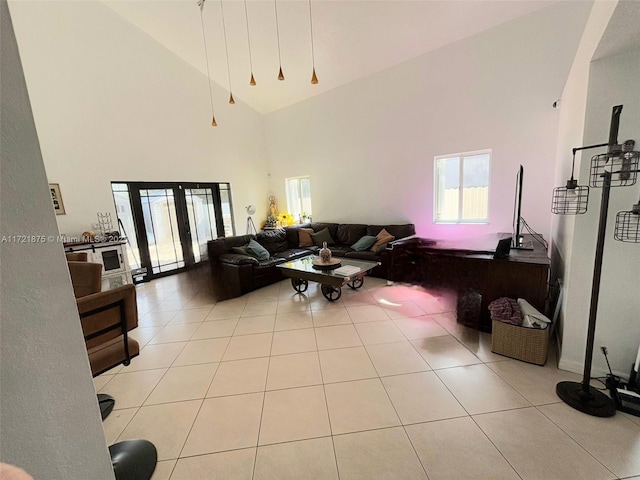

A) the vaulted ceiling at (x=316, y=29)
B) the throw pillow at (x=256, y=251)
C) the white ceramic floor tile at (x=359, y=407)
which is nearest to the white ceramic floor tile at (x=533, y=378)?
the white ceramic floor tile at (x=359, y=407)

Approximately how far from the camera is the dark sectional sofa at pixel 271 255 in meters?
3.98

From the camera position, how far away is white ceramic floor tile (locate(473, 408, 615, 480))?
1.32 m

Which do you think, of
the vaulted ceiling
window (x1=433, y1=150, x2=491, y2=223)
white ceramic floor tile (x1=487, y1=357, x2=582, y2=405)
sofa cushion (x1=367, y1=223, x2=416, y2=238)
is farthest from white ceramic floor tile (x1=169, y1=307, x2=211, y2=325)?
the vaulted ceiling

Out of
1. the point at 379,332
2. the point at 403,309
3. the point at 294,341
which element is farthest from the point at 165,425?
the point at 403,309

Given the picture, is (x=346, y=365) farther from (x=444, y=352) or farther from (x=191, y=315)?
(x=191, y=315)

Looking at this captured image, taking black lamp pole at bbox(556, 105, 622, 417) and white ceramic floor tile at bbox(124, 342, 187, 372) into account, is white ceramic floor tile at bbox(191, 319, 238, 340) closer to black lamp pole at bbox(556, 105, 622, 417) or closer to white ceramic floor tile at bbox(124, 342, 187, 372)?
white ceramic floor tile at bbox(124, 342, 187, 372)

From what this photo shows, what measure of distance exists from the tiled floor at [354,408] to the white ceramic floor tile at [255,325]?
25 millimetres

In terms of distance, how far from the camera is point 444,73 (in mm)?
4250

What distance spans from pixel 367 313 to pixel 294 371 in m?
1.30

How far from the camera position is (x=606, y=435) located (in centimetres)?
150

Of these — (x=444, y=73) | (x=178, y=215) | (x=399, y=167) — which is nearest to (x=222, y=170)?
(x=178, y=215)

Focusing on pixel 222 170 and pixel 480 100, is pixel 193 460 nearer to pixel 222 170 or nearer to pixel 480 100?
pixel 480 100

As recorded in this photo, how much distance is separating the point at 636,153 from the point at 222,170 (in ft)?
21.2

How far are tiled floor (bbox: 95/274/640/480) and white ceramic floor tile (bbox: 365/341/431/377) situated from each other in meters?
0.01
